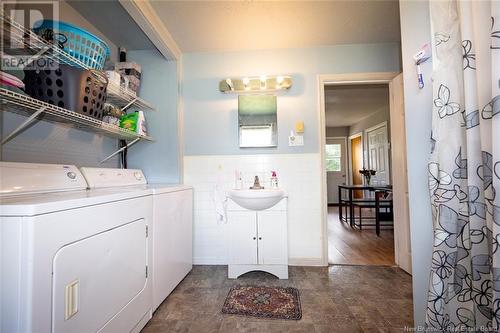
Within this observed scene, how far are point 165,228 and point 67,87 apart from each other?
1.04 metres

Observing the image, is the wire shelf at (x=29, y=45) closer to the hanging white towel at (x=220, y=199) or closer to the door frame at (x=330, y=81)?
the hanging white towel at (x=220, y=199)

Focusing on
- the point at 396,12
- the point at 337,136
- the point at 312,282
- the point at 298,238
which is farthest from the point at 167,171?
the point at 337,136

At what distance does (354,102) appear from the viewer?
4285 millimetres

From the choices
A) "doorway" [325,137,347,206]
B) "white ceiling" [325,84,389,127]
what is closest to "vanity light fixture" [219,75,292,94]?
"white ceiling" [325,84,389,127]

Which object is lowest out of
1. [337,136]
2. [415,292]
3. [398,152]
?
[415,292]

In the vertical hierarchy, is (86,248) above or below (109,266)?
above

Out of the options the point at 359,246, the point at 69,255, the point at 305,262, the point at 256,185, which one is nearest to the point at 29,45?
the point at 69,255

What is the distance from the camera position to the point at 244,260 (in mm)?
1870

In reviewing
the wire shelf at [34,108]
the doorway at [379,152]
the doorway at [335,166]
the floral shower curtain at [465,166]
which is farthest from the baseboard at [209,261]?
the doorway at [335,166]

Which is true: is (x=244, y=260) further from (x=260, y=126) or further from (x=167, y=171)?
(x=260, y=126)

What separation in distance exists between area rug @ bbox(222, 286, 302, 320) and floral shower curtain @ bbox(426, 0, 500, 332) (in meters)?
0.83

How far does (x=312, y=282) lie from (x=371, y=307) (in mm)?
467

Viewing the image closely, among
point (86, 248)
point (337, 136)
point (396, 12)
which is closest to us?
point (86, 248)

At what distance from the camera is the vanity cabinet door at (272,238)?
6.04 feet
